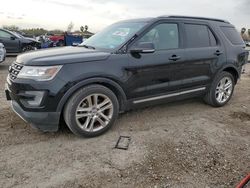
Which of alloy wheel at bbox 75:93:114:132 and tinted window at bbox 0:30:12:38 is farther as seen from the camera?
tinted window at bbox 0:30:12:38

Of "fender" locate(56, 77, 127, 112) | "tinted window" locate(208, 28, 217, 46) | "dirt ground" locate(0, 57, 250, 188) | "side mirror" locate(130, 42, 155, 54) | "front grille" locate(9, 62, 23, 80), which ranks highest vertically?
"tinted window" locate(208, 28, 217, 46)

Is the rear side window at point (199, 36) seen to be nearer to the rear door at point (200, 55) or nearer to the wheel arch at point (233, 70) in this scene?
the rear door at point (200, 55)

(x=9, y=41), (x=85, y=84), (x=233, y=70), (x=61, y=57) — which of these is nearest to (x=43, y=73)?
(x=61, y=57)

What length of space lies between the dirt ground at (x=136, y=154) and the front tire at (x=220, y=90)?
23.9 inches

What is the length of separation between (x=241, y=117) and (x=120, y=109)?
2381 millimetres

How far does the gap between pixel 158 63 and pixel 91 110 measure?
1330 mm

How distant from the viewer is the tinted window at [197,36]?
5.14 m

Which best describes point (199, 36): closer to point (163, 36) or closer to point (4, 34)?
point (163, 36)

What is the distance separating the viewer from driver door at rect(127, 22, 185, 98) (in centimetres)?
440

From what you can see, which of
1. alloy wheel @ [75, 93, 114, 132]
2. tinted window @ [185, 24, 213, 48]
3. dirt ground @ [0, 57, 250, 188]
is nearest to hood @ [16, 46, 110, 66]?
alloy wheel @ [75, 93, 114, 132]

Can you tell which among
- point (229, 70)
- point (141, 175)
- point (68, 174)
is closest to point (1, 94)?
point (68, 174)

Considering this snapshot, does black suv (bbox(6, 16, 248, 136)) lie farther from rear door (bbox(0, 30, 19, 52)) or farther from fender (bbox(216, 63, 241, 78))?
rear door (bbox(0, 30, 19, 52))

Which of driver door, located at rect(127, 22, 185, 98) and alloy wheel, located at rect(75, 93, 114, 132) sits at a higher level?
driver door, located at rect(127, 22, 185, 98)

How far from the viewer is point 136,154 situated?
3.70 metres
